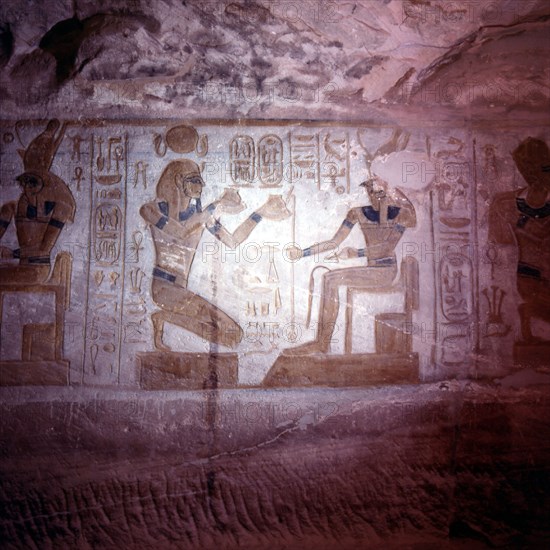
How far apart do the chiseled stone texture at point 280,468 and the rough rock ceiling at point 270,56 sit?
1.93 m

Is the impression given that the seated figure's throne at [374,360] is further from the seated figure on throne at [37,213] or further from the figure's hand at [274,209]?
the seated figure on throne at [37,213]

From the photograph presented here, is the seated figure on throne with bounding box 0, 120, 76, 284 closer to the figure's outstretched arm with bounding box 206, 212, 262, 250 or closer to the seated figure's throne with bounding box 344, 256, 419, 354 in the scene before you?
the figure's outstretched arm with bounding box 206, 212, 262, 250

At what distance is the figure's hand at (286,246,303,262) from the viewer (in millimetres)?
2961

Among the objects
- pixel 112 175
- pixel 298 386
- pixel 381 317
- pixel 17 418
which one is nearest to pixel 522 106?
pixel 381 317

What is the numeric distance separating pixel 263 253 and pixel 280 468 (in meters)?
1.36

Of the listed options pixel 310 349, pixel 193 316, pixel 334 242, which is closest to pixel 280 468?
pixel 310 349

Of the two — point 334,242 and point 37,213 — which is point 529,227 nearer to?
point 334,242

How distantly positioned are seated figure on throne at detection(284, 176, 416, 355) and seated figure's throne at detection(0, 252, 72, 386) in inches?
59.8

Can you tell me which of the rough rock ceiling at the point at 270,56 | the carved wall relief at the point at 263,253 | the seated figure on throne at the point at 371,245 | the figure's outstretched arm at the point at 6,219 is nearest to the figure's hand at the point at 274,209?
the carved wall relief at the point at 263,253

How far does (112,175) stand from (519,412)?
308 cm

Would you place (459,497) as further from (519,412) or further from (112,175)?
(112,175)

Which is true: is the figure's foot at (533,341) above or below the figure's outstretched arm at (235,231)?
below

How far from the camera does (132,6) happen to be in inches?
104

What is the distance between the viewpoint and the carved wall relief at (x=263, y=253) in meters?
2.88
